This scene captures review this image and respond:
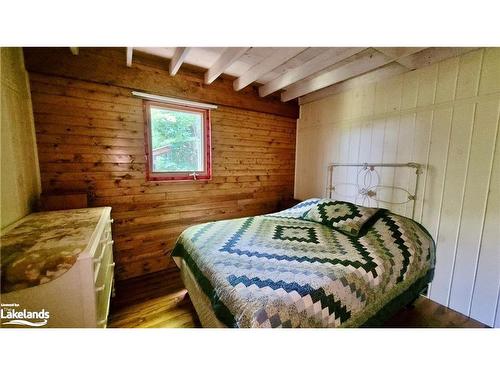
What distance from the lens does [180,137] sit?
225 cm

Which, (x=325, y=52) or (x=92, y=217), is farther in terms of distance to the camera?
(x=325, y=52)

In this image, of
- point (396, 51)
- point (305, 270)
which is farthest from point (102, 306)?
point (396, 51)

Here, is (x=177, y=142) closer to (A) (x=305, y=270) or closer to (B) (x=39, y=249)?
(B) (x=39, y=249)

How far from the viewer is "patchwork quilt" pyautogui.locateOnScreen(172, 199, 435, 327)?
31.9 inches

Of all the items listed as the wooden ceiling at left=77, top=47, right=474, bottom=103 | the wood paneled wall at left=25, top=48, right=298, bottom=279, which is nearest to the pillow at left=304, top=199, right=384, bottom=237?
the wood paneled wall at left=25, top=48, right=298, bottom=279

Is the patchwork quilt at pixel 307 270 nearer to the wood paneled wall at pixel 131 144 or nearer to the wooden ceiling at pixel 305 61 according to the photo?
the wood paneled wall at pixel 131 144

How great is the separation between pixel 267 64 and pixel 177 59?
2.72 ft

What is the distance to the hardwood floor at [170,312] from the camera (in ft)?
4.72

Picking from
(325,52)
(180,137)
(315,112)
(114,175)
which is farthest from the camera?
(315,112)

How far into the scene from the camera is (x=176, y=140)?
223 cm
